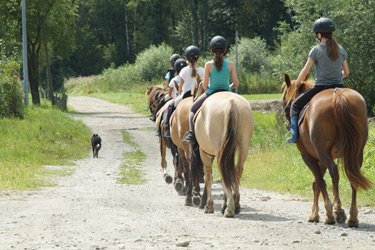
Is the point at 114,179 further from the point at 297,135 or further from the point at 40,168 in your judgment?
the point at 297,135

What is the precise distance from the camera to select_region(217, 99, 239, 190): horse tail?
27.9ft

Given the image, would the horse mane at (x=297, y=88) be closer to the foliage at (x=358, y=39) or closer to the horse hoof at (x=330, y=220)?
the horse hoof at (x=330, y=220)

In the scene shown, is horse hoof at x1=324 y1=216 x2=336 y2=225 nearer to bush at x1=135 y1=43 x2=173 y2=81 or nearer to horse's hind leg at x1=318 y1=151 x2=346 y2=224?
horse's hind leg at x1=318 y1=151 x2=346 y2=224

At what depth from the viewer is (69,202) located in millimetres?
9992

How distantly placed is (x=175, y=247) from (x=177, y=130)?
17.7 feet

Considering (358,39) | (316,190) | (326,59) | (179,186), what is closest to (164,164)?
(179,186)

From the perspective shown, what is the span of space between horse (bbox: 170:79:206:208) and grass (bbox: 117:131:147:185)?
287cm

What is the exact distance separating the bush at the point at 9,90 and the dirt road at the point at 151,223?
12.9 m

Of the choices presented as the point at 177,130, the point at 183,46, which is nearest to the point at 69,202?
the point at 177,130

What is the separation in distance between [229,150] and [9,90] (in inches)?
747

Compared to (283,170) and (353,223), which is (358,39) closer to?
(283,170)

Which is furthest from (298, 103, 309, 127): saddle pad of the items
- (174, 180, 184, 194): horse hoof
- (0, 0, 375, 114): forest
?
(0, 0, 375, 114): forest

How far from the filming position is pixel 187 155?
10.8m

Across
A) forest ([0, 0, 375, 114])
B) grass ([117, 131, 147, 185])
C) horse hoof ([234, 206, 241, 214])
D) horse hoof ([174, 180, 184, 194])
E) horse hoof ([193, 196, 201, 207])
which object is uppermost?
forest ([0, 0, 375, 114])
